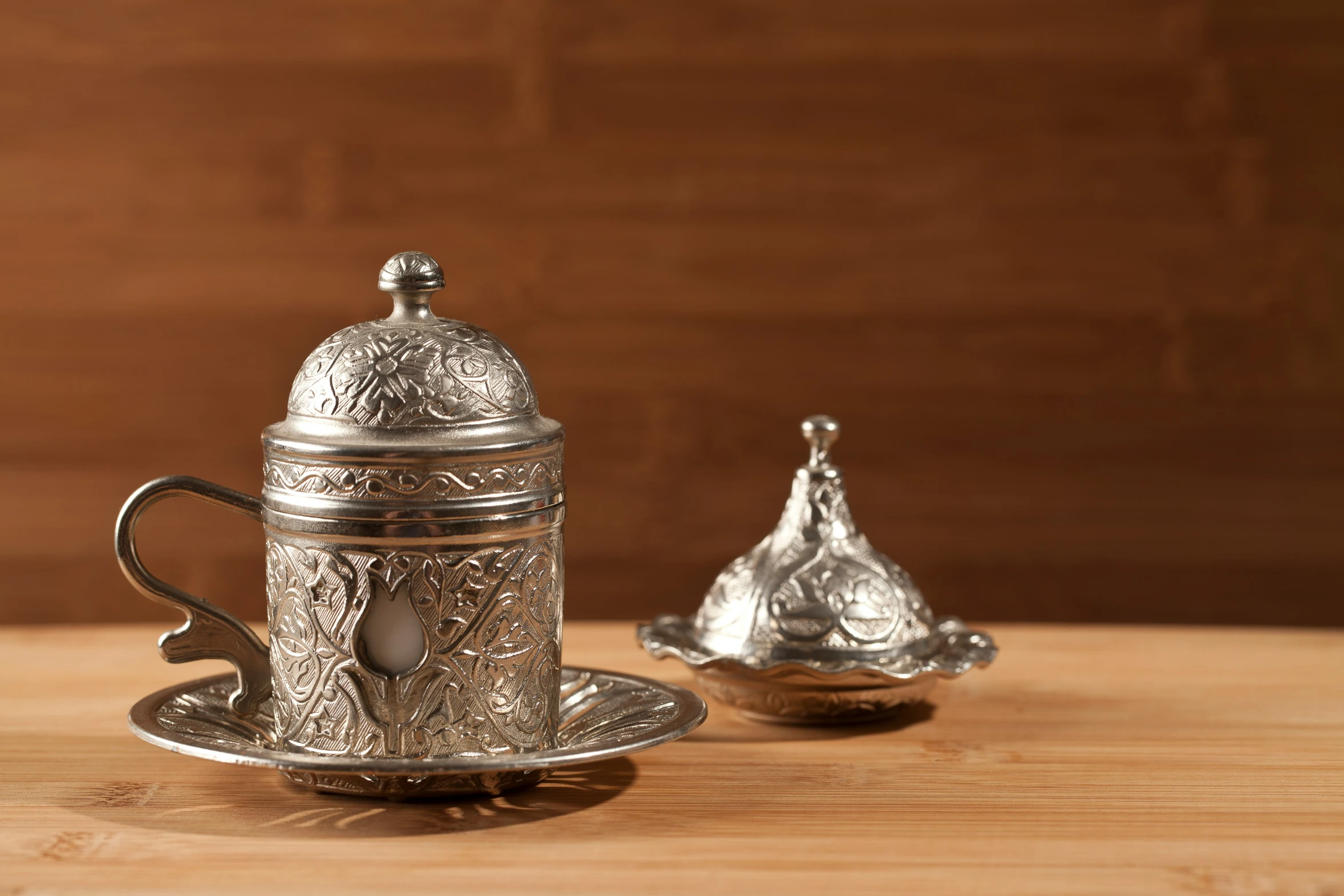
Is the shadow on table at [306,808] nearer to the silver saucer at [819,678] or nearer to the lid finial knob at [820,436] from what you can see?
the silver saucer at [819,678]

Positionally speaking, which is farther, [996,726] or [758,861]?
[996,726]

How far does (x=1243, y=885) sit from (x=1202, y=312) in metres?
1.47

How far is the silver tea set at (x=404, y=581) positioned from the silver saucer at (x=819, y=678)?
11 cm

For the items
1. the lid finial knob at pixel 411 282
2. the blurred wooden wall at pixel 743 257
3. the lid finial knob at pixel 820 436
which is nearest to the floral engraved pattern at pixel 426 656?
the lid finial knob at pixel 411 282

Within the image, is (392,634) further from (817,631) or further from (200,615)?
(817,631)

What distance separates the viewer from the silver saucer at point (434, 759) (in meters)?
0.76

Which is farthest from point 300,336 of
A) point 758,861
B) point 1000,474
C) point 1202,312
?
point 758,861

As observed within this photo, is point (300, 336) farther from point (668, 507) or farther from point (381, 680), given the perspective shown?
point (381, 680)

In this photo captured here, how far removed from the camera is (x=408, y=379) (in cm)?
79

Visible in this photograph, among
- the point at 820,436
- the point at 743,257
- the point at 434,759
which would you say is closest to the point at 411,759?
the point at 434,759

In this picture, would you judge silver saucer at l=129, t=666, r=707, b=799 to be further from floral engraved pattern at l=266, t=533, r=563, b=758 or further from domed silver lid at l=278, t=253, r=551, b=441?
domed silver lid at l=278, t=253, r=551, b=441

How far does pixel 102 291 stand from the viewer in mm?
2035

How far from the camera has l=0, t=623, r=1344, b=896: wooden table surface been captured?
0.71 meters

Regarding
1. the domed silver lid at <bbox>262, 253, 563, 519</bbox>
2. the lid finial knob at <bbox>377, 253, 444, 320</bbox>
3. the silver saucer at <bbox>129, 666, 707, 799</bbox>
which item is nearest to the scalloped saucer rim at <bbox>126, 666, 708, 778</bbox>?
the silver saucer at <bbox>129, 666, 707, 799</bbox>
